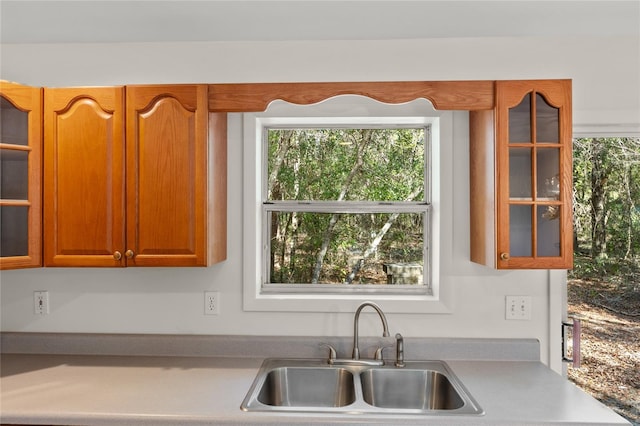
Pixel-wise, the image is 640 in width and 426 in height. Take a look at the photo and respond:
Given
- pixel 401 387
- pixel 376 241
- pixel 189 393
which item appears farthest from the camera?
pixel 376 241

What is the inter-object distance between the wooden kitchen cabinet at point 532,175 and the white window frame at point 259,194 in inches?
12.8

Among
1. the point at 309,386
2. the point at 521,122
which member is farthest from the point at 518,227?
the point at 309,386

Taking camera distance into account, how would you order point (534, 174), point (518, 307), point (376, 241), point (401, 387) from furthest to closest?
point (376, 241), point (518, 307), point (401, 387), point (534, 174)

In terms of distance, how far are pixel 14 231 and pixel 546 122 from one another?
2.15 m

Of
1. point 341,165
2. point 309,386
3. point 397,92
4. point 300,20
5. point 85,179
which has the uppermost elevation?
point 300,20

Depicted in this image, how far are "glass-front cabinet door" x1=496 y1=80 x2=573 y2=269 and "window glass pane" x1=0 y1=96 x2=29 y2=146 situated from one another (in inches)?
74.3

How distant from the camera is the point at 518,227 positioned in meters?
1.78

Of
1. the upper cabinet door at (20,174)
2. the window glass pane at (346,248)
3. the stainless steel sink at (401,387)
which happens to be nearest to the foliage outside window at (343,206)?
the window glass pane at (346,248)

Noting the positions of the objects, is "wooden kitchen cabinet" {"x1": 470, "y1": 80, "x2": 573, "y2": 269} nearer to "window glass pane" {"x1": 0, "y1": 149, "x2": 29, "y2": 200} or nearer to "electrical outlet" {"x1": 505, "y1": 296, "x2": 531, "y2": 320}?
"electrical outlet" {"x1": 505, "y1": 296, "x2": 531, "y2": 320}

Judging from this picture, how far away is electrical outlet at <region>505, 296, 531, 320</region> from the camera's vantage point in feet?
6.63

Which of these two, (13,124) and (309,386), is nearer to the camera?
(13,124)

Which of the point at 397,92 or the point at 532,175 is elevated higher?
the point at 397,92

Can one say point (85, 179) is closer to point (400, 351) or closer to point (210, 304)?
point (210, 304)

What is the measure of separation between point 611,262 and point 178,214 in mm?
2010
